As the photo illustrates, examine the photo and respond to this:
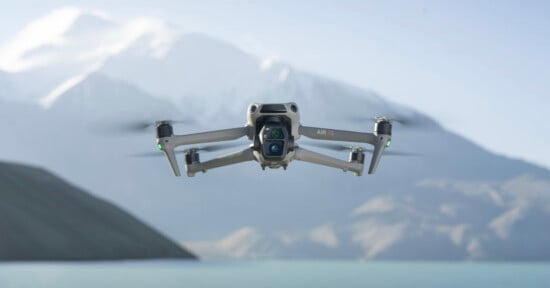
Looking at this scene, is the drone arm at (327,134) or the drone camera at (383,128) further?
the drone camera at (383,128)

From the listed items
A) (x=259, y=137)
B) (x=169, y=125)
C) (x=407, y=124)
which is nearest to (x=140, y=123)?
(x=169, y=125)

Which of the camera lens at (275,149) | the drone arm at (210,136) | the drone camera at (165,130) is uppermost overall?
the drone camera at (165,130)

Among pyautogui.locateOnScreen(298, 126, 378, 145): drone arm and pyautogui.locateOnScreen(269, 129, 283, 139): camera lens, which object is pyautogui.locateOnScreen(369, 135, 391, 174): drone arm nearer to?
pyautogui.locateOnScreen(298, 126, 378, 145): drone arm

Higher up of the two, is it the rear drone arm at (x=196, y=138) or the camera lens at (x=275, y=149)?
the rear drone arm at (x=196, y=138)

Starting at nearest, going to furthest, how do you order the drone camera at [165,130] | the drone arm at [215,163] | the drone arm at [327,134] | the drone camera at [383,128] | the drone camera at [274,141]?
the drone camera at [274,141], the drone camera at [165,130], the drone arm at [327,134], the drone arm at [215,163], the drone camera at [383,128]

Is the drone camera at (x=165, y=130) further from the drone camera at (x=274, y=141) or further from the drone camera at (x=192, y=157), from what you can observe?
the drone camera at (x=274, y=141)

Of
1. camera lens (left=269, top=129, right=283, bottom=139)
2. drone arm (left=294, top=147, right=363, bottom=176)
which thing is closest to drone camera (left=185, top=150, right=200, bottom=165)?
camera lens (left=269, top=129, right=283, bottom=139)

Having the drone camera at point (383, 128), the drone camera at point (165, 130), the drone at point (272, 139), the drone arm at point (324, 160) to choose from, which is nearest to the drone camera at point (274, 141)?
the drone at point (272, 139)

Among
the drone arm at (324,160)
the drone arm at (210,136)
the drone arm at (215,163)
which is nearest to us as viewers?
the drone arm at (210,136)
